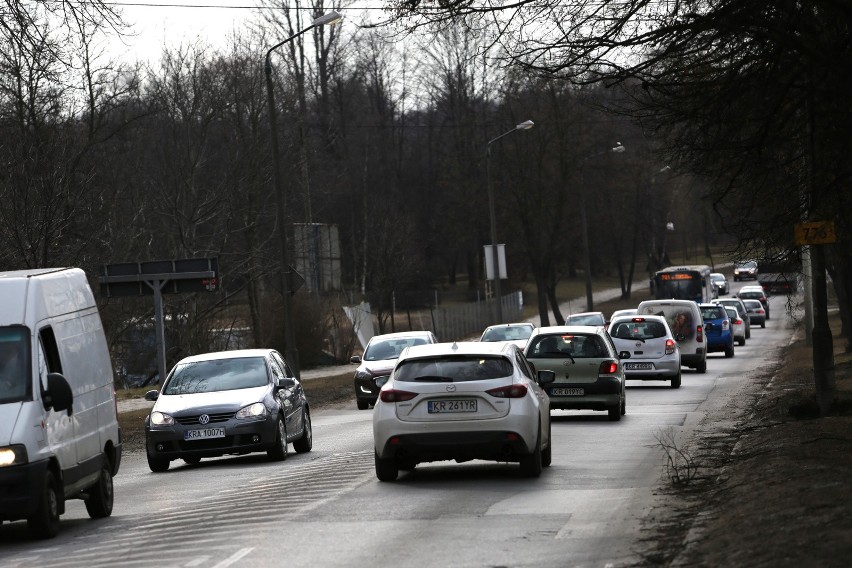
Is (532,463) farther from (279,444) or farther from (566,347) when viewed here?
(566,347)

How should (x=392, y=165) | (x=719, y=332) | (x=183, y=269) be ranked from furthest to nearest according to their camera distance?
(x=392, y=165) < (x=719, y=332) < (x=183, y=269)

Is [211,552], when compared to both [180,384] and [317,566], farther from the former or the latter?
[180,384]

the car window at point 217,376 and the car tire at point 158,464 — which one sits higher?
the car window at point 217,376

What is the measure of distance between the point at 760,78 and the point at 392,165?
84.0 metres

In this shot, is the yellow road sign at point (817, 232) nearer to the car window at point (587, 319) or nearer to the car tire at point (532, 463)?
A: the car tire at point (532, 463)

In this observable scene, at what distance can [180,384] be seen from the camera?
66.8 feet

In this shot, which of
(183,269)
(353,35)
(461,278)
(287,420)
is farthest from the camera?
(461,278)

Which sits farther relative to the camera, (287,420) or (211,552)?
(287,420)

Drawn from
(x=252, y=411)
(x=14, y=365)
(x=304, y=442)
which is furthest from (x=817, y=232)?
(x=14, y=365)

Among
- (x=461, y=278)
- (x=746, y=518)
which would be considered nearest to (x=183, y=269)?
(x=746, y=518)

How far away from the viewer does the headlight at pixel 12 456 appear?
1209 centimetres

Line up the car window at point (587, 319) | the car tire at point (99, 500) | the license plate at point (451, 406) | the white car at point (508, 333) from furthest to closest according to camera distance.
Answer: the car window at point (587, 319) < the white car at point (508, 333) < the license plate at point (451, 406) < the car tire at point (99, 500)

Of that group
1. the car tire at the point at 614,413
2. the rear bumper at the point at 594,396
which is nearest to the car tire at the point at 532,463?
the rear bumper at the point at 594,396

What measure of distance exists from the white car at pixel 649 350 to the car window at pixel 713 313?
15.0 metres
